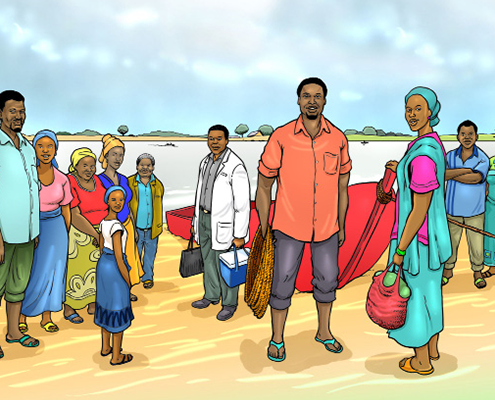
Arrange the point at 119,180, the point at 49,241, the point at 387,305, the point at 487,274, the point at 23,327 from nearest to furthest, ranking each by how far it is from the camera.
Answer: the point at 387,305
the point at 49,241
the point at 23,327
the point at 119,180
the point at 487,274

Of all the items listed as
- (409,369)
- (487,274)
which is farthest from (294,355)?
(487,274)

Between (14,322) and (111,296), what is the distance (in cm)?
118

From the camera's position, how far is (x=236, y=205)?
14.8 feet

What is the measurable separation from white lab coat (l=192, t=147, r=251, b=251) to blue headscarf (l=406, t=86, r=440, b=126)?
1.79 meters

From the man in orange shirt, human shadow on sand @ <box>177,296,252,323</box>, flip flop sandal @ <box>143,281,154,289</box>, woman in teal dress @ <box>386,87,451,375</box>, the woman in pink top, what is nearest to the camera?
woman in teal dress @ <box>386,87,451,375</box>

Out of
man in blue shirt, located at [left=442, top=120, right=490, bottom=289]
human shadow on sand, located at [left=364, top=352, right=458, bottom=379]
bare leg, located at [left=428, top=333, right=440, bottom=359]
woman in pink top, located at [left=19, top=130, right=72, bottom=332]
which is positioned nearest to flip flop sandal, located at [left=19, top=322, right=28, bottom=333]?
woman in pink top, located at [left=19, top=130, right=72, bottom=332]

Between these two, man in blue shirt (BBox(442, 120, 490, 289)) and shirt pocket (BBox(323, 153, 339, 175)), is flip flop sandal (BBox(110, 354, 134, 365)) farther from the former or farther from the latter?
man in blue shirt (BBox(442, 120, 490, 289))

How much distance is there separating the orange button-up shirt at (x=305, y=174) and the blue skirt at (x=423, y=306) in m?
0.62

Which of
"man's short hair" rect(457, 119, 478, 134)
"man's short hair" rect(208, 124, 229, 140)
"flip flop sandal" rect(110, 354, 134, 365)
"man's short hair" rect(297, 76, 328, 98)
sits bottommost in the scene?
"flip flop sandal" rect(110, 354, 134, 365)

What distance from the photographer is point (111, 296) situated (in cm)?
345

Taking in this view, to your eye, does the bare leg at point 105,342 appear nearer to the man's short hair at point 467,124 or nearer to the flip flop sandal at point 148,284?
the flip flop sandal at point 148,284

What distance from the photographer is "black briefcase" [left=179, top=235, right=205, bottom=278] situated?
4836mm

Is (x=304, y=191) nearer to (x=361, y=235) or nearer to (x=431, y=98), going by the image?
(x=431, y=98)

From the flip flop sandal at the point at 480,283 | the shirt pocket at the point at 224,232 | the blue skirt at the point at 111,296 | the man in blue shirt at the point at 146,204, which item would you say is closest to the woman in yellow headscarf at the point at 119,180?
the man in blue shirt at the point at 146,204
